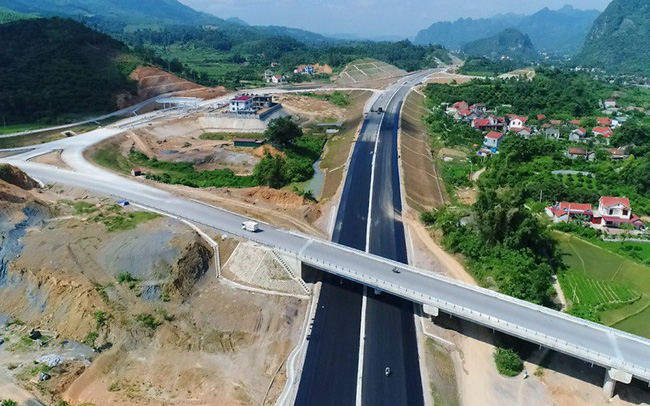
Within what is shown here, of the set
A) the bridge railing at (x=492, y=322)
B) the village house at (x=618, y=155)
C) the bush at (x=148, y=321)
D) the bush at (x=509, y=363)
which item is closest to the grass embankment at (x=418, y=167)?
the bridge railing at (x=492, y=322)

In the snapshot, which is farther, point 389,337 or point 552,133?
point 552,133

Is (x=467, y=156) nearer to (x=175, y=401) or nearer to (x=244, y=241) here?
(x=244, y=241)

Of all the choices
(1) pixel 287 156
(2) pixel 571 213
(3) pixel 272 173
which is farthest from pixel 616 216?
(1) pixel 287 156

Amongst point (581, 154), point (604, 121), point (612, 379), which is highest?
point (604, 121)

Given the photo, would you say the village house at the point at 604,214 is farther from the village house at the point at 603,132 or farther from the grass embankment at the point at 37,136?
the grass embankment at the point at 37,136

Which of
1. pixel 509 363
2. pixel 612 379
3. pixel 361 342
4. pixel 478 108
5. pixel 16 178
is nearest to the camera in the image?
pixel 612 379

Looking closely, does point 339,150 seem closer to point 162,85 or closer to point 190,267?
point 190,267

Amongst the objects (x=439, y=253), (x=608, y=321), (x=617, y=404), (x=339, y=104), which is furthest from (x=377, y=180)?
(x=339, y=104)
